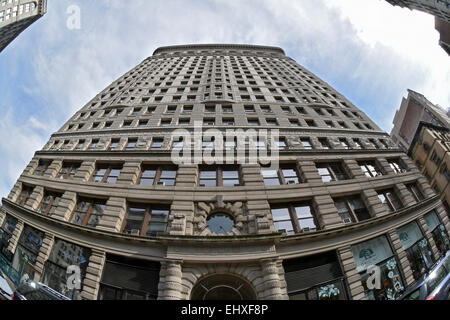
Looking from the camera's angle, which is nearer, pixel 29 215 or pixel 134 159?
pixel 29 215

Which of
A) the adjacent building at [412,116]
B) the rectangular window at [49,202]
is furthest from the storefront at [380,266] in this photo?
the adjacent building at [412,116]

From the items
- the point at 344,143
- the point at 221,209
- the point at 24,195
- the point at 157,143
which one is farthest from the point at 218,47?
the point at 221,209

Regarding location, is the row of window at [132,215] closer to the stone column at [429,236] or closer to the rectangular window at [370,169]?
the rectangular window at [370,169]

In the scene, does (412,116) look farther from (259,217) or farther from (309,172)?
(259,217)

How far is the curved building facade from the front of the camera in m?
11.9

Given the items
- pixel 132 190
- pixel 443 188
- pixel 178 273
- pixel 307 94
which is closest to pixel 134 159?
pixel 132 190

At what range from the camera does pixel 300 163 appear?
59.6ft

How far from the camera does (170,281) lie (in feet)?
35.8

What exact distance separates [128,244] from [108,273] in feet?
5.83

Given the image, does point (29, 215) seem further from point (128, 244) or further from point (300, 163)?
point (300, 163)

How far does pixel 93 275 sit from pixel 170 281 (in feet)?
15.1

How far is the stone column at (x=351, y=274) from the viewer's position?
464 inches

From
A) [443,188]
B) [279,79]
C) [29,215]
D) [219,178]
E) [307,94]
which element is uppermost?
[279,79]

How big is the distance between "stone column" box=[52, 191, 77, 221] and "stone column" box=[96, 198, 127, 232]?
305cm
